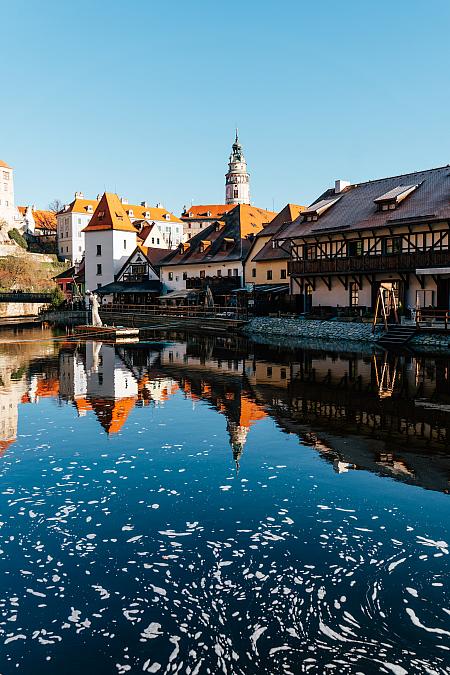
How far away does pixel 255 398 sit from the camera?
20.4m

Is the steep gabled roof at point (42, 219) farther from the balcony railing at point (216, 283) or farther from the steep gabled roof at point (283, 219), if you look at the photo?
the steep gabled roof at point (283, 219)

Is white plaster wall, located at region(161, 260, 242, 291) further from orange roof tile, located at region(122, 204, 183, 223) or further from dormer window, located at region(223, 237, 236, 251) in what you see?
orange roof tile, located at region(122, 204, 183, 223)

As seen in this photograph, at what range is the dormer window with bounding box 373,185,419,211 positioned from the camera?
4131 cm

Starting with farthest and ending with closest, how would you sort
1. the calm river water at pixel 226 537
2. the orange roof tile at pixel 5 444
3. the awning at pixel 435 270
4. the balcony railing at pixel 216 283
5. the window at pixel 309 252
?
the balcony railing at pixel 216 283 → the window at pixel 309 252 → the awning at pixel 435 270 → the orange roof tile at pixel 5 444 → the calm river water at pixel 226 537

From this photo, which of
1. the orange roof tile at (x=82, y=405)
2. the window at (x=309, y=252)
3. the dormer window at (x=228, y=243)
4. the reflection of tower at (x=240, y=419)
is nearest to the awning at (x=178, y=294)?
the dormer window at (x=228, y=243)

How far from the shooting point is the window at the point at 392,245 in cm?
3965

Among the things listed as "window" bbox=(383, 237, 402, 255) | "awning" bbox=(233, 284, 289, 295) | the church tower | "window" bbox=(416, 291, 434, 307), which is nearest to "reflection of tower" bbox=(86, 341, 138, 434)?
"awning" bbox=(233, 284, 289, 295)

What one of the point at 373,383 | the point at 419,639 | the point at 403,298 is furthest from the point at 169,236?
the point at 419,639

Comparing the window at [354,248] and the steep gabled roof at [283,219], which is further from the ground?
the steep gabled roof at [283,219]

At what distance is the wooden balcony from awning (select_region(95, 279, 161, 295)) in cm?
2746

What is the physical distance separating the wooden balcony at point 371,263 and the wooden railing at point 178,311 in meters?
7.76

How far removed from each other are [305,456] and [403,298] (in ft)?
96.2

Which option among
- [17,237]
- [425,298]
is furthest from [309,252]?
[17,237]

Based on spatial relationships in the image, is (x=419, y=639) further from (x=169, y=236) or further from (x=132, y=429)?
(x=169, y=236)
